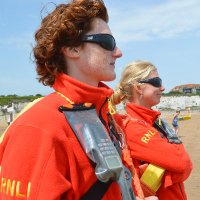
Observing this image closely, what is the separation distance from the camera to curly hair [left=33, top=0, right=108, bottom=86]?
2158 mm

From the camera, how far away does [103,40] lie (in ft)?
7.28

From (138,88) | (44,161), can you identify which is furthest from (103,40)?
(138,88)

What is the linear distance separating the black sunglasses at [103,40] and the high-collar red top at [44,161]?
427mm

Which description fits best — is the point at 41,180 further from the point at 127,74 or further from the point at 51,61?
the point at 127,74

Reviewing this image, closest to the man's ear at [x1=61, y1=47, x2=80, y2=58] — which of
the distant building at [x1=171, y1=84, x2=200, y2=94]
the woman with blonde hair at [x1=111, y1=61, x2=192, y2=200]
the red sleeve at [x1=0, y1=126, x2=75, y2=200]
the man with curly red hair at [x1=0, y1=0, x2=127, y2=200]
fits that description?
the man with curly red hair at [x1=0, y1=0, x2=127, y2=200]

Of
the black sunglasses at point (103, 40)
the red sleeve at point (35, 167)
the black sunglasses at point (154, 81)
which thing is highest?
the black sunglasses at point (103, 40)

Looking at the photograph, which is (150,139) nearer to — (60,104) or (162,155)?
(162,155)

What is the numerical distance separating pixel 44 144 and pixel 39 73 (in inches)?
24.0

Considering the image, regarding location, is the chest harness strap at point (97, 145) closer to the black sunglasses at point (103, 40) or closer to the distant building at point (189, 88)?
the black sunglasses at point (103, 40)

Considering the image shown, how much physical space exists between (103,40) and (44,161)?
0.78 metres

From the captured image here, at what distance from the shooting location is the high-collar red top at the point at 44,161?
1829 mm

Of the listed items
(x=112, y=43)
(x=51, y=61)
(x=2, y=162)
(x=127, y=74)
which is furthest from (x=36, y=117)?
(x=127, y=74)

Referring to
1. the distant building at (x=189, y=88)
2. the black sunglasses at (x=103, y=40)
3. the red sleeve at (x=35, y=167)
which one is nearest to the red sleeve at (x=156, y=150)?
the black sunglasses at (x=103, y=40)

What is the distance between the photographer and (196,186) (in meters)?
8.15
